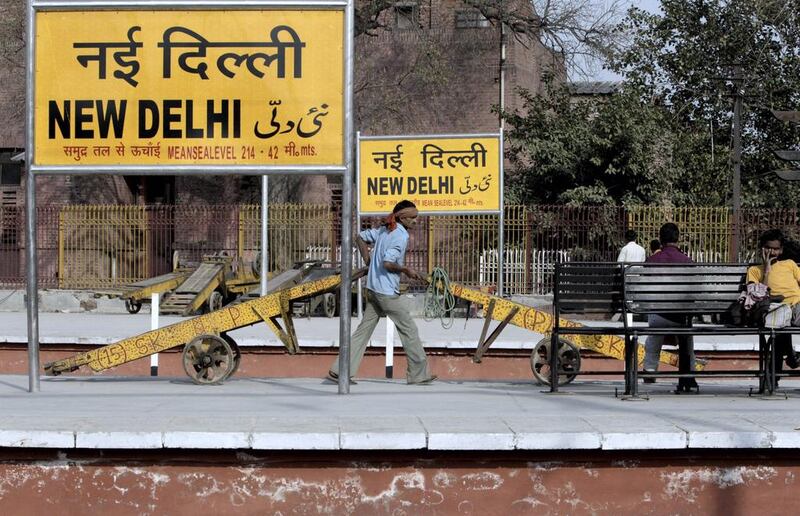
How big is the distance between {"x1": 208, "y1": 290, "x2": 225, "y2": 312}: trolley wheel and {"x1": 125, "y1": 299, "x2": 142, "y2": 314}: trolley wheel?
155cm

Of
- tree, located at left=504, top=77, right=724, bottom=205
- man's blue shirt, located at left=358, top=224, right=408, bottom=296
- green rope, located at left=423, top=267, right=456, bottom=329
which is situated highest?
tree, located at left=504, top=77, right=724, bottom=205

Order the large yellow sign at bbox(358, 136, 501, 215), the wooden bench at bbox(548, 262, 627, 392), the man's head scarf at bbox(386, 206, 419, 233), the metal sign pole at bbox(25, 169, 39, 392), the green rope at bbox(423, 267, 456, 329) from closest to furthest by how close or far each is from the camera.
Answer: the wooden bench at bbox(548, 262, 627, 392) → the metal sign pole at bbox(25, 169, 39, 392) → the man's head scarf at bbox(386, 206, 419, 233) → the green rope at bbox(423, 267, 456, 329) → the large yellow sign at bbox(358, 136, 501, 215)

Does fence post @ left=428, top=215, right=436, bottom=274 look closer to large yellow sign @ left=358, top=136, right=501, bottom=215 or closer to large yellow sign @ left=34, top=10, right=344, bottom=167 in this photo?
large yellow sign @ left=358, top=136, right=501, bottom=215

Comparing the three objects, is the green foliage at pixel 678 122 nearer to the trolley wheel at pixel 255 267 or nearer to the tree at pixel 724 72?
the tree at pixel 724 72

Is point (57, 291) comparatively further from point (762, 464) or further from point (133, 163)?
point (762, 464)

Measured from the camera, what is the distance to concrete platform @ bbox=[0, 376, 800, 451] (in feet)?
22.7

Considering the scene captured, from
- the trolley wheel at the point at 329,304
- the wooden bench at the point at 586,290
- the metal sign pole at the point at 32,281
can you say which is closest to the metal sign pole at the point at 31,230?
the metal sign pole at the point at 32,281

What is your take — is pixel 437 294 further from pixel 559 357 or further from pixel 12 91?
pixel 12 91

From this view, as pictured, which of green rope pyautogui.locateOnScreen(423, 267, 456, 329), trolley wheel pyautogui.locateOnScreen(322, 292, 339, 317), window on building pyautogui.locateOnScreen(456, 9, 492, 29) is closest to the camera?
green rope pyautogui.locateOnScreen(423, 267, 456, 329)

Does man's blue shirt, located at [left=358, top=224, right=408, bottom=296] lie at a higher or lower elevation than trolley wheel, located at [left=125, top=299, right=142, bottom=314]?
higher

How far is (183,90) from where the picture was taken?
32.2ft

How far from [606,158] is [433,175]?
483 inches

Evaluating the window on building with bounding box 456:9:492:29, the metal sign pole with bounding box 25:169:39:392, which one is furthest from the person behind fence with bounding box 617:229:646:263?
the window on building with bounding box 456:9:492:29

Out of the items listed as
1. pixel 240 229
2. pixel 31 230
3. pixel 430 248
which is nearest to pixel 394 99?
pixel 430 248
